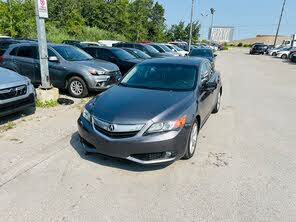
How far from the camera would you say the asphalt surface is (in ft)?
8.36

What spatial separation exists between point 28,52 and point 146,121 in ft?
20.2

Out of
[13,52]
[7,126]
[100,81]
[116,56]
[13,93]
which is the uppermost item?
[13,52]

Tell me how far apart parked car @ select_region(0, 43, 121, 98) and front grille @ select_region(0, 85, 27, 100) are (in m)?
2.03

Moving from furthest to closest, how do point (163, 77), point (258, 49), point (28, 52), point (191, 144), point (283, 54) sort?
point (258, 49) → point (283, 54) → point (28, 52) → point (163, 77) → point (191, 144)

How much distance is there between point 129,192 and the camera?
2859 millimetres

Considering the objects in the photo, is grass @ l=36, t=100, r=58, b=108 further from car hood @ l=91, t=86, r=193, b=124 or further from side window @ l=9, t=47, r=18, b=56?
car hood @ l=91, t=86, r=193, b=124

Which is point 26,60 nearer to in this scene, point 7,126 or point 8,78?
point 8,78

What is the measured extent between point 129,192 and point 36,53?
6204 millimetres

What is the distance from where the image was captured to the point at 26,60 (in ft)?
24.2

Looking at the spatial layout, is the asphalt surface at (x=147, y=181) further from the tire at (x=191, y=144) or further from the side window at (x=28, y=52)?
the side window at (x=28, y=52)

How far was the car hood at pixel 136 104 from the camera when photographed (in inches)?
121

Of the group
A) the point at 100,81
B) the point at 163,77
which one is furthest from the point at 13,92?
the point at 163,77

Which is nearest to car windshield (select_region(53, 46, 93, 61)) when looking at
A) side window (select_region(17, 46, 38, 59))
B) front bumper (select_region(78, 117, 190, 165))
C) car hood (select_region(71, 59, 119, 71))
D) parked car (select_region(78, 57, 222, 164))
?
car hood (select_region(71, 59, 119, 71))

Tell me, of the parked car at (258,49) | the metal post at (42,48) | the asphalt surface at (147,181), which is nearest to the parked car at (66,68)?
the metal post at (42,48)
